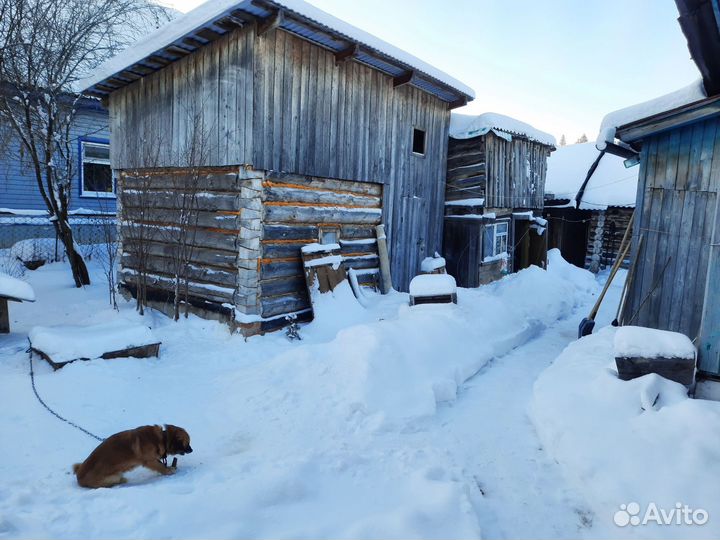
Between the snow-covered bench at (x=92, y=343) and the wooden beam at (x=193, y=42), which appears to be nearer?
the snow-covered bench at (x=92, y=343)

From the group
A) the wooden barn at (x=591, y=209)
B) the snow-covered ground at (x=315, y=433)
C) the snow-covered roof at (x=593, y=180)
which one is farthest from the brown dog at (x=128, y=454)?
the snow-covered roof at (x=593, y=180)

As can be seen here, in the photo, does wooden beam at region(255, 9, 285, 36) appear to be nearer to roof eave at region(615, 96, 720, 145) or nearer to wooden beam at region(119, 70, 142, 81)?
wooden beam at region(119, 70, 142, 81)

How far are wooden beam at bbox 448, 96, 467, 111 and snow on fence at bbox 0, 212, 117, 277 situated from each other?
1017 centimetres

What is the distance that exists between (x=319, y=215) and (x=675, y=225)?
19.4ft

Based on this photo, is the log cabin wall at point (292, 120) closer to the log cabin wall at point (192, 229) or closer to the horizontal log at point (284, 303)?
the log cabin wall at point (192, 229)

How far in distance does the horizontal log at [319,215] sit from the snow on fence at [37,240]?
7208mm

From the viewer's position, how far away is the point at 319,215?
8.87 m

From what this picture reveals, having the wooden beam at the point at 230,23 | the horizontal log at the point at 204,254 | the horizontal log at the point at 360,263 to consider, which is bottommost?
the horizontal log at the point at 360,263

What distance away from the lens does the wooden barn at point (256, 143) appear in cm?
754

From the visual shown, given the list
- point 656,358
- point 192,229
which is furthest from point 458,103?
point 656,358

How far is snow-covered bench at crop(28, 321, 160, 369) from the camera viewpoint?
5.76m

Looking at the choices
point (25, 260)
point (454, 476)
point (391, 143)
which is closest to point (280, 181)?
point (391, 143)

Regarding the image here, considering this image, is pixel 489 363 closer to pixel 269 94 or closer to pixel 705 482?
pixel 705 482

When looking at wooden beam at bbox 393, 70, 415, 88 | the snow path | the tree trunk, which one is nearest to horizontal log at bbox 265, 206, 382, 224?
wooden beam at bbox 393, 70, 415, 88
